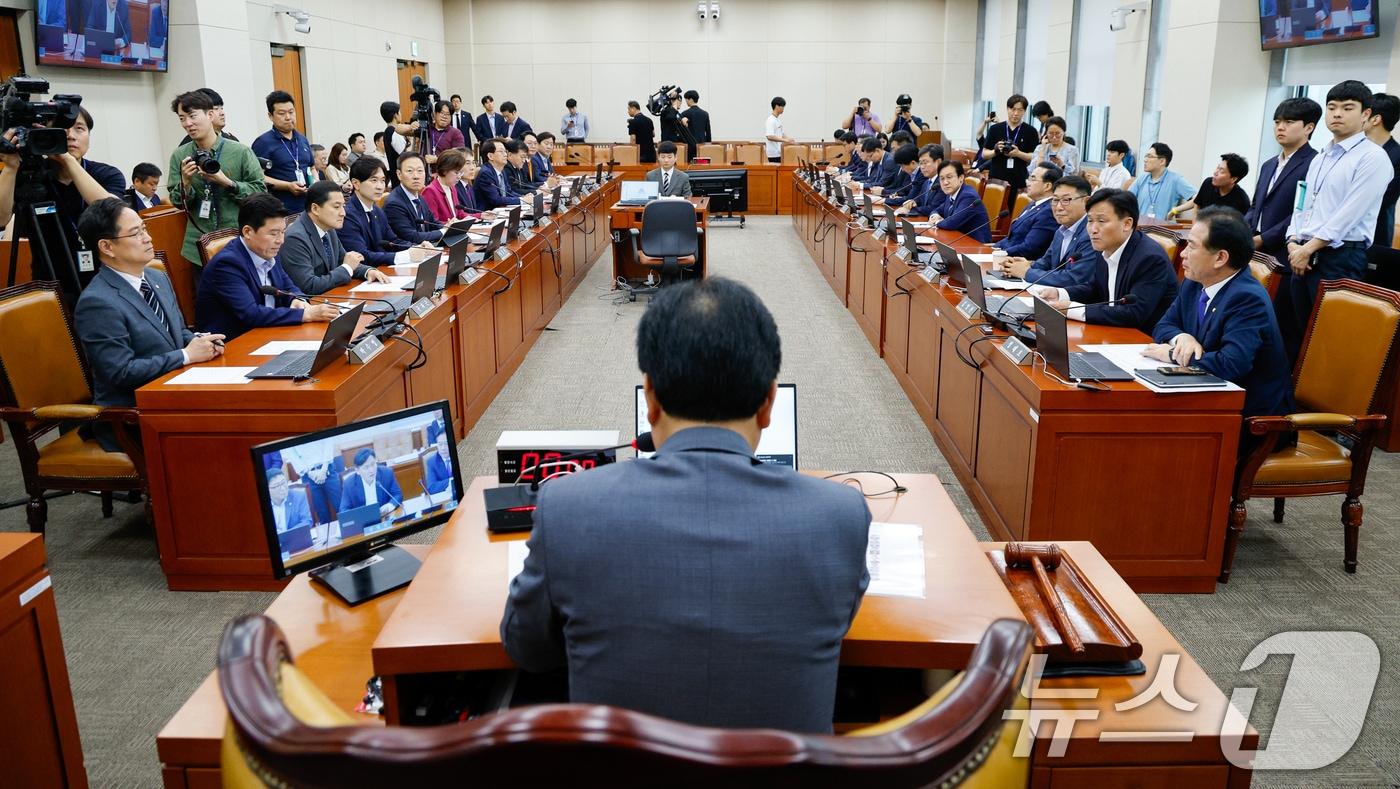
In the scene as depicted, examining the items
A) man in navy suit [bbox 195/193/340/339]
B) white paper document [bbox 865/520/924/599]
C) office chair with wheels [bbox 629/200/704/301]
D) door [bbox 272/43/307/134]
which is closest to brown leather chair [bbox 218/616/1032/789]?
white paper document [bbox 865/520/924/599]

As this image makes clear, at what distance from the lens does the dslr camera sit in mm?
3721

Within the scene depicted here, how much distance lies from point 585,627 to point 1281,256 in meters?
4.77

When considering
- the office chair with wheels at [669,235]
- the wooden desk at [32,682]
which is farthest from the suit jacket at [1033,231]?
the wooden desk at [32,682]

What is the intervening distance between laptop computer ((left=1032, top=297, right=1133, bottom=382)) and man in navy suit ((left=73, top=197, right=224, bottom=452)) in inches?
97.5

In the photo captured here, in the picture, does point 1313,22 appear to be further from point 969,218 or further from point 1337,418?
point 1337,418

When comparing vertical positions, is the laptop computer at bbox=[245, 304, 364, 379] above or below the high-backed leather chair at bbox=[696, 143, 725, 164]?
below

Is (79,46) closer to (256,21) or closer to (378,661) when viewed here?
(256,21)

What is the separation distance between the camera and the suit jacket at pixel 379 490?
1872mm

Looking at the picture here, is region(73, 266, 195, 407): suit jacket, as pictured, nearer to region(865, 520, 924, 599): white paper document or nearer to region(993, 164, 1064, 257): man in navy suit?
region(865, 520, 924, 599): white paper document

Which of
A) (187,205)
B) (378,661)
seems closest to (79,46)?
(187,205)

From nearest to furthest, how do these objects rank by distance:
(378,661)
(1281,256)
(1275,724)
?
(378,661) < (1275,724) < (1281,256)

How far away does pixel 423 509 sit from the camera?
1965mm

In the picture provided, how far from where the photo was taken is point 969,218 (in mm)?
6020

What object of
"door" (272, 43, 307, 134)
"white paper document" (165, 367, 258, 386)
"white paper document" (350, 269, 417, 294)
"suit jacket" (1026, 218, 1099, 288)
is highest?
"door" (272, 43, 307, 134)
